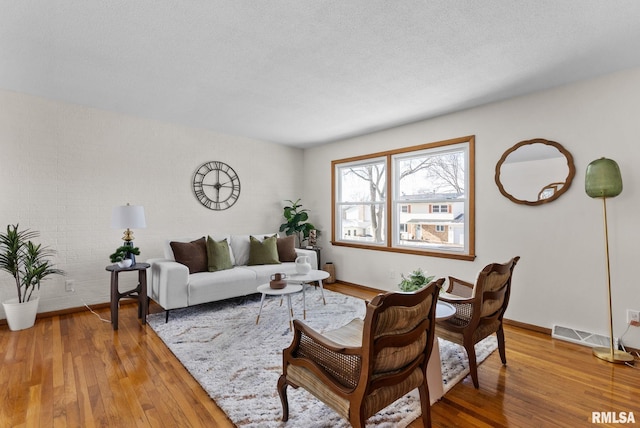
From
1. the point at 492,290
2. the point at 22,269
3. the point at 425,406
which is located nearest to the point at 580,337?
the point at 492,290

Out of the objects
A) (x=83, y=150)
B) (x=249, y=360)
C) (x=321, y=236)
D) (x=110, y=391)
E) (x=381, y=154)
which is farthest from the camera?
(x=321, y=236)

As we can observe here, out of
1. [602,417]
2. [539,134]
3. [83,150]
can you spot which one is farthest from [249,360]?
[539,134]

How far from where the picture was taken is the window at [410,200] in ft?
12.6

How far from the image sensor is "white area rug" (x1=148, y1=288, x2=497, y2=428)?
183 centimetres

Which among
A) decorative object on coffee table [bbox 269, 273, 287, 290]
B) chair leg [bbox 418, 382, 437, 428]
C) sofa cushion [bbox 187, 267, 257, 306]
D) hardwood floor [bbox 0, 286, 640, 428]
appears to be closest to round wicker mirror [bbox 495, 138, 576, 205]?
hardwood floor [bbox 0, 286, 640, 428]

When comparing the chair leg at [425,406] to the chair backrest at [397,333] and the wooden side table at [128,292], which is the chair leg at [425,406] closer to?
the chair backrest at [397,333]

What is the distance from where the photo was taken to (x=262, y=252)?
436cm

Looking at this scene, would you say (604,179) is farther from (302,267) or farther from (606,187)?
(302,267)

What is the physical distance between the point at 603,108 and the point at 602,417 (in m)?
2.55

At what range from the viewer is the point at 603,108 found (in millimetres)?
2801

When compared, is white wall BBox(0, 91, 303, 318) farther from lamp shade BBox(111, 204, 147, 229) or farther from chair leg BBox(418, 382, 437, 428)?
chair leg BBox(418, 382, 437, 428)

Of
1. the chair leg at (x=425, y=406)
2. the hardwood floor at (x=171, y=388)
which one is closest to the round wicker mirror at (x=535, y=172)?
the hardwood floor at (x=171, y=388)

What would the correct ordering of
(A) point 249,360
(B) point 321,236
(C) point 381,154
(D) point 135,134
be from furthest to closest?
(B) point 321,236
(C) point 381,154
(D) point 135,134
(A) point 249,360

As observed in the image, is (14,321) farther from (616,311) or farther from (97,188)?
(616,311)
